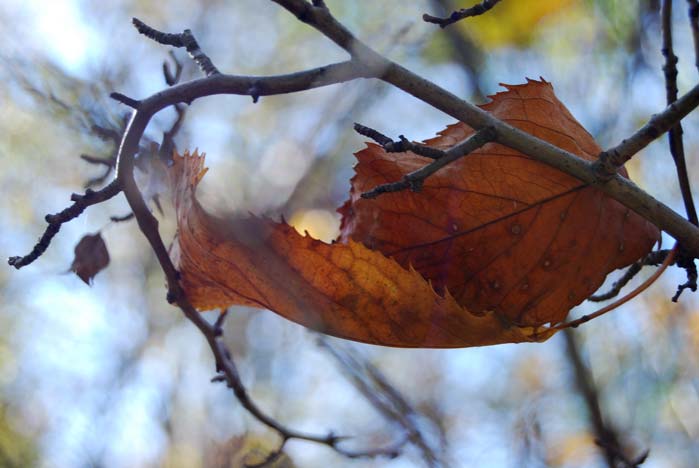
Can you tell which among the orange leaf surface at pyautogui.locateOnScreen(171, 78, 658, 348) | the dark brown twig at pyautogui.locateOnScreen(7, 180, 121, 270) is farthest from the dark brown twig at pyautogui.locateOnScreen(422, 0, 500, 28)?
the dark brown twig at pyautogui.locateOnScreen(7, 180, 121, 270)

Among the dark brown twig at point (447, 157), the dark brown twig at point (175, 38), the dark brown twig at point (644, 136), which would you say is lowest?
the dark brown twig at point (447, 157)

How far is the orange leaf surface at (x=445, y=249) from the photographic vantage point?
43 cm

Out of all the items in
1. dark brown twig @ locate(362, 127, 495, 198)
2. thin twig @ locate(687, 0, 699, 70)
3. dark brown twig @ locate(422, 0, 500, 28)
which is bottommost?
dark brown twig @ locate(362, 127, 495, 198)

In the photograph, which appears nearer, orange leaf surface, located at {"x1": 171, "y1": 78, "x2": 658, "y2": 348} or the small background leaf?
orange leaf surface, located at {"x1": 171, "y1": 78, "x2": 658, "y2": 348}

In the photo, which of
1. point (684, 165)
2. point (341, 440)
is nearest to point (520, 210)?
point (684, 165)

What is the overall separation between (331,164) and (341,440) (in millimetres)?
987

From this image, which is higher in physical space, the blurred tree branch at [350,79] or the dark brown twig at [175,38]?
the dark brown twig at [175,38]

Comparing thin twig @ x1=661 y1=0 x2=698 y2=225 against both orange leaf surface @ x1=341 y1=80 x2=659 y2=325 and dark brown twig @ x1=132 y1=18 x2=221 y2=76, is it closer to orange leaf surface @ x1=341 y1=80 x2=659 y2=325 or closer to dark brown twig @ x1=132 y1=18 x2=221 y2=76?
orange leaf surface @ x1=341 y1=80 x2=659 y2=325

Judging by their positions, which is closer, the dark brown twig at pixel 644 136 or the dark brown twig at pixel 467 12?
the dark brown twig at pixel 644 136

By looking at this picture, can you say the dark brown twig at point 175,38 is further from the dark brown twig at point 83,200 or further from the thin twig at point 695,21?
the thin twig at point 695,21

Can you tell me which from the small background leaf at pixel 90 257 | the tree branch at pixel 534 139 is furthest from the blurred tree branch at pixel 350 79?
the small background leaf at pixel 90 257

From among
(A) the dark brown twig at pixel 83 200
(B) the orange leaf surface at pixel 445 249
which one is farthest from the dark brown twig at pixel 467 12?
(A) the dark brown twig at pixel 83 200

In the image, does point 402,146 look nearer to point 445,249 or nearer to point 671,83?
point 445,249

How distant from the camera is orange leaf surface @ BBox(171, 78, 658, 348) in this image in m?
0.43
